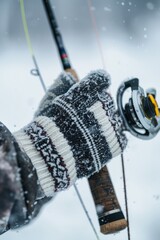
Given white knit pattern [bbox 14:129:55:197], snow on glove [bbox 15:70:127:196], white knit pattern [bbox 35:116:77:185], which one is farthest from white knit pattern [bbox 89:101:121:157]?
white knit pattern [bbox 14:129:55:197]

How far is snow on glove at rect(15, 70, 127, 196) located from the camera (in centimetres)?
95

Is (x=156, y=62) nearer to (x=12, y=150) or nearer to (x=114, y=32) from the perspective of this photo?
(x=114, y=32)

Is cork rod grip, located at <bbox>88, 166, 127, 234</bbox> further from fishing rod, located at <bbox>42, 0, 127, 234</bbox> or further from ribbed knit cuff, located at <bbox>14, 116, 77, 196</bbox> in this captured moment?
ribbed knit cuff, located at <bbox>14, 116, 77, 196</bbox>

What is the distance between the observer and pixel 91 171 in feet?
3.65

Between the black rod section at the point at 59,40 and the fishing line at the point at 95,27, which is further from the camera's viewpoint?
the fishing line at the point at 95,27

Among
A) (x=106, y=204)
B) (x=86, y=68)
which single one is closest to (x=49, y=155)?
(x=106, y=204)

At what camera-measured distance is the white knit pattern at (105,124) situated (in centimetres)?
110

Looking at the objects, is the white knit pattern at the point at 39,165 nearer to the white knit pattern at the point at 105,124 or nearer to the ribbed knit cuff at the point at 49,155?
the ribbed knit cuff at the point at 49,155

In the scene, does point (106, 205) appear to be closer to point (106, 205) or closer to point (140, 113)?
Result: point (106, 205)

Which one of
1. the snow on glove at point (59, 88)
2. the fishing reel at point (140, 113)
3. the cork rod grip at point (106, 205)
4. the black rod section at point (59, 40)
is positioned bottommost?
the cork rod grip at point (106, 205)

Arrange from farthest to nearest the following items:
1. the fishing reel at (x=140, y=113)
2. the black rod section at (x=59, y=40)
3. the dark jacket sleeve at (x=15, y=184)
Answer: the black rod section at (x=59, y=40), the fishing reel at (x=140, y=113), the dark jacket sleeve at (x=15, y=184)

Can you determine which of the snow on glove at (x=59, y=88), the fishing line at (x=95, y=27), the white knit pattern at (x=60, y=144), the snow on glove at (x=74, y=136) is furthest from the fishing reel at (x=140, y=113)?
the fishing line at (x=95, y=27)

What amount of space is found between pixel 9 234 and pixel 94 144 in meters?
2.08

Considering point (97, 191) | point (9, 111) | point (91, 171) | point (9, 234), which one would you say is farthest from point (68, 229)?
point (91, 171)
